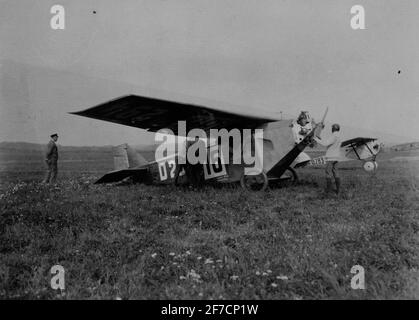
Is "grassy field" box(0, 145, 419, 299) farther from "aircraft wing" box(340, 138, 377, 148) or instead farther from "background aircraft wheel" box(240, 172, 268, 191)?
"aircraft wing" box(340, 138, 377, 148)

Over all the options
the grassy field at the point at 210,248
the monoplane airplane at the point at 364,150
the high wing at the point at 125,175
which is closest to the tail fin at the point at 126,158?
the high wing at the point at 125,175

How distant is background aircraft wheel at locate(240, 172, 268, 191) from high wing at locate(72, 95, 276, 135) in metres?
1.42

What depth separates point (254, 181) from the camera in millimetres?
9773

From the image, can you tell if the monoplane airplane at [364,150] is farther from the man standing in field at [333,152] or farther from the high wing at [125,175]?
the high wing at [125,175]

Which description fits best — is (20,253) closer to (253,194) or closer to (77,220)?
(77,220)

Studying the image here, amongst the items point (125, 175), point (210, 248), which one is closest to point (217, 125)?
point (125, 175)

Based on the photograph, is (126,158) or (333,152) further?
(126,158)

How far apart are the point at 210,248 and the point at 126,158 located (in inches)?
339

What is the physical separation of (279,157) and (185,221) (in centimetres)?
438

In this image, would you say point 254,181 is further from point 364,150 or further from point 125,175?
point 364,150

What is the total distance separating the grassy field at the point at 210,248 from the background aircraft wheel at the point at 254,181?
191 centimetres

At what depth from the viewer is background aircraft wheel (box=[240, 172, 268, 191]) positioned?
9.19 meters

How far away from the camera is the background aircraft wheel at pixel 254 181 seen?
919 centimetres
